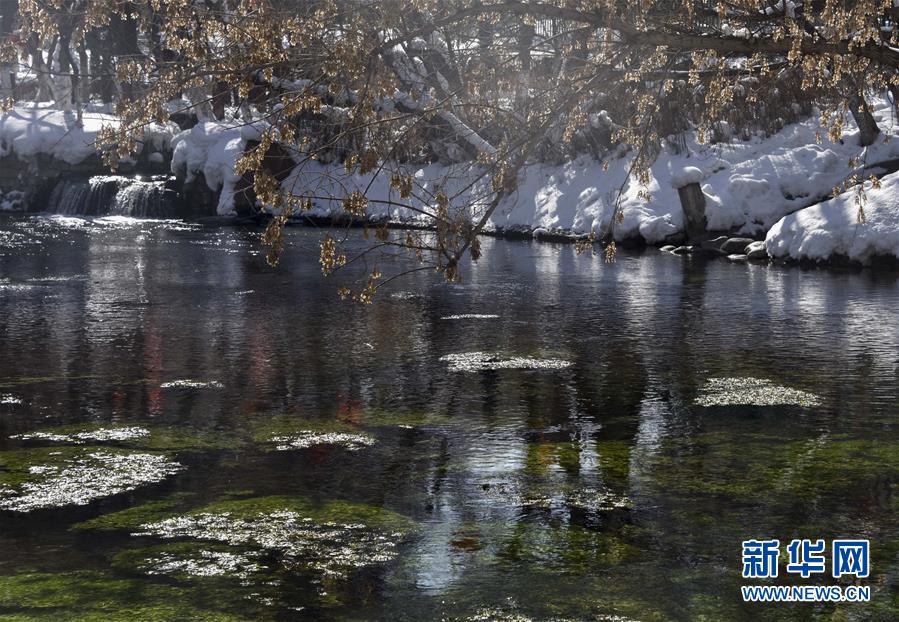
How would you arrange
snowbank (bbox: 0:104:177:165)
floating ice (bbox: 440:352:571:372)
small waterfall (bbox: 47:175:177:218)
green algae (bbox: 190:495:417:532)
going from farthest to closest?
snowbank (bbox: 0:104:177:165) → small waterfall (bbox: 47:175:177:218) → floating ice (bbox: 440:352:571:372) → green algae (bbox: 190:495:417:532)

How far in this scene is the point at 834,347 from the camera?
46.0 ft

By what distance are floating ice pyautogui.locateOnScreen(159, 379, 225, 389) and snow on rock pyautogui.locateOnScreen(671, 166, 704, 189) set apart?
54.5 feet

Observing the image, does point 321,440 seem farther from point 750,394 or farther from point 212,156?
point 212,156

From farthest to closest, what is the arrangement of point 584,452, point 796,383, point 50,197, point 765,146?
point 50,197
point 765,146
point 796,383
point 584,452

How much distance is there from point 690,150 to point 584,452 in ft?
78.4

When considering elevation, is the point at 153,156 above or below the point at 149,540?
above

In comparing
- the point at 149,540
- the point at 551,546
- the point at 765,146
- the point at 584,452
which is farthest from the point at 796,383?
the point at 765,146

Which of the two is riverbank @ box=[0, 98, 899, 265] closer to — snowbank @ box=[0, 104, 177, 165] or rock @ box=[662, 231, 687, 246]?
rock @ box=[662, 231, 687, 246]

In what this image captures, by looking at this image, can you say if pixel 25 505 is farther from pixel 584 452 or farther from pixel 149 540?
pixel 584 452

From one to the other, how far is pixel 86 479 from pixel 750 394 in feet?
20.4

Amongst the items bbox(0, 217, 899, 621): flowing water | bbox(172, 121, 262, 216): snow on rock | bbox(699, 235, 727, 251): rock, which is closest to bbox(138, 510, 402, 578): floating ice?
bbox(0, 217, 899, 621): flowing water

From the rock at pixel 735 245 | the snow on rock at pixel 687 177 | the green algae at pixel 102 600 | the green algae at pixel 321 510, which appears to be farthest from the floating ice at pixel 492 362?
the snow on rock at pixel 687 177

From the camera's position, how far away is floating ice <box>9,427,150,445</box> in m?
9.72

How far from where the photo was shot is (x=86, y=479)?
8516 mm
